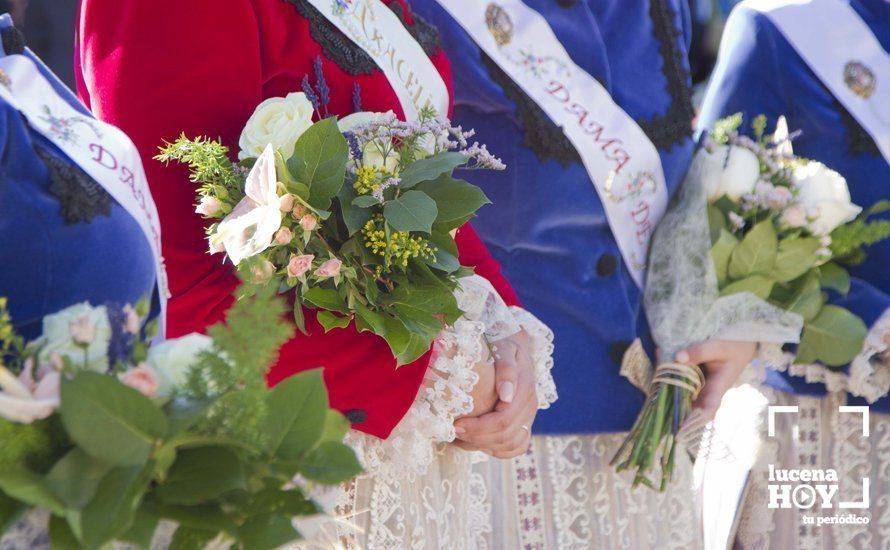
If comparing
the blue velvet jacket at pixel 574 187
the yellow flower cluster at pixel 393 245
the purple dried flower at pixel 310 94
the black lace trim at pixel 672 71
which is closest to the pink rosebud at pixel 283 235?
the yellow flower cluster at pixel 393 245

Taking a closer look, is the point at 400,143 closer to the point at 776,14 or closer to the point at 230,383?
the point at 230,383

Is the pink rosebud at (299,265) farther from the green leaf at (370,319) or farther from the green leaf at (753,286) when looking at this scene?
the green leaf at (753,286)

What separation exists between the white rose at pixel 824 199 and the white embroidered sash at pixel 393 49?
75cm

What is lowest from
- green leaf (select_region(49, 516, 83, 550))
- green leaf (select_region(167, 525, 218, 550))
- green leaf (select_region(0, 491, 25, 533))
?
green leaf (select_region(167, 525, 218, 550))

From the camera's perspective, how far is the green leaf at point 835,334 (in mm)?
2213

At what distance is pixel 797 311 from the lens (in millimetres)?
2141

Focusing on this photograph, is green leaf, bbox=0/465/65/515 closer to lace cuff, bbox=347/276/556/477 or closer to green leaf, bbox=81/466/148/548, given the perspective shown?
green leaf, bbox=81/466/148/548

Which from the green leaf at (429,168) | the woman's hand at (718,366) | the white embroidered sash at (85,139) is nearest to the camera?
the white embroidered sash at (85,139)

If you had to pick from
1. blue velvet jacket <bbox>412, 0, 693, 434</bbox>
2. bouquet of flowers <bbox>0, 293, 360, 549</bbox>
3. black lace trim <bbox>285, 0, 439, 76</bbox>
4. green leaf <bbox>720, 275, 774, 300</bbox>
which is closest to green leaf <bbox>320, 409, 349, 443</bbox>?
bouquet of flowers <bbox>0, 293, 360, 549</bbox>

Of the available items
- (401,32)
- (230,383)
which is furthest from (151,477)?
(401,32)

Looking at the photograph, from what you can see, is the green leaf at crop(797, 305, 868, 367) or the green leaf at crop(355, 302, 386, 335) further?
the green leaf at crop(797, 305, 868, 367)

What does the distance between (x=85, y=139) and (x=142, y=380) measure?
1.30 ft

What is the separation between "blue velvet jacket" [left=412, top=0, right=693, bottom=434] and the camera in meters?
2.02

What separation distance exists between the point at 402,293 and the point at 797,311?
3.18 ft
